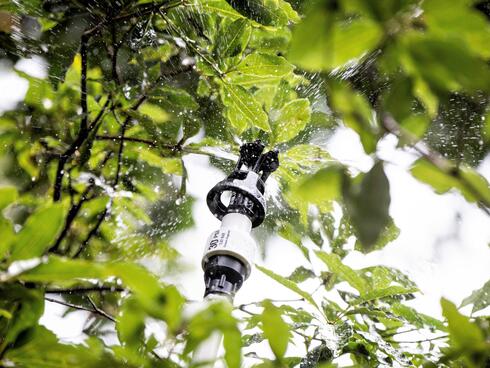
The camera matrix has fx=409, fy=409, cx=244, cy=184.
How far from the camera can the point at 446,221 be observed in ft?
2.81

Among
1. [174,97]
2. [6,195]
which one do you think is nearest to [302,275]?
[174,97]

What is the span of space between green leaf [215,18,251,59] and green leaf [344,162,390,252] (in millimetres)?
542

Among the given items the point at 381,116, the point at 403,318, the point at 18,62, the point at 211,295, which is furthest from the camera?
the point at 18,62

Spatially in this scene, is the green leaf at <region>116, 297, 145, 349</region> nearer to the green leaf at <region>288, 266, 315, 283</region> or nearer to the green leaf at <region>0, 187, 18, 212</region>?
the green leaf at <region>0, 187, 18, 212</region>

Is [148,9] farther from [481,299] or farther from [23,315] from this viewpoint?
[481,299]

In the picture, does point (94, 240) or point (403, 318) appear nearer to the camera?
point (403, 318)

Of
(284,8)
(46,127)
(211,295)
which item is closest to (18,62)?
(46,127)

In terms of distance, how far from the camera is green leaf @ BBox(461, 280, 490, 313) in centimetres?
60

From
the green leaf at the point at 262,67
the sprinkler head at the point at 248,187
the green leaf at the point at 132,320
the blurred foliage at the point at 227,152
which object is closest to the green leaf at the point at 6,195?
the blurred foliage at the point at 227,152

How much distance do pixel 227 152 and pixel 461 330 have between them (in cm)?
73

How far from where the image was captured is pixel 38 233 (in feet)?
0.77

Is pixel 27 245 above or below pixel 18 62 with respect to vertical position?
below

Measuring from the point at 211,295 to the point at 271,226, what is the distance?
644 mm

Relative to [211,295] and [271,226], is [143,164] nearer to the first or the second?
[271,226]
